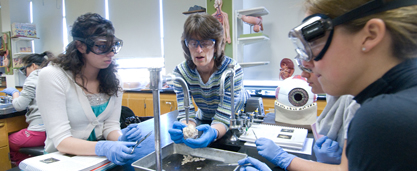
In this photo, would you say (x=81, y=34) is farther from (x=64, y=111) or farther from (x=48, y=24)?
(x=48, y=24)

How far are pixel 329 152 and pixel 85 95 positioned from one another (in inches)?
54.2

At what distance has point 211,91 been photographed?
1.69m

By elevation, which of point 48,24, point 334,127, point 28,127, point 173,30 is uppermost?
point 48,24

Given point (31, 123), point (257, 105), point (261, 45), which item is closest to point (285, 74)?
point (261, 45)

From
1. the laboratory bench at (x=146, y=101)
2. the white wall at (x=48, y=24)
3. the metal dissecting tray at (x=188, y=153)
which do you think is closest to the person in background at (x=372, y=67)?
the metal dissecting tray at (x=188, y=153)

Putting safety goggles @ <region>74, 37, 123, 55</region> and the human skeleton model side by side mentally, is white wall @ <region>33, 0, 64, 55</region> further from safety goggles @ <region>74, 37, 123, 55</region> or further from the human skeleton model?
safety goggles @ <region>74, 37, 123, 55</region>

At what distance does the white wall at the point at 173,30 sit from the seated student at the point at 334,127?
348 cm

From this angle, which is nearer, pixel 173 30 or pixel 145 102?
pixel 145 102

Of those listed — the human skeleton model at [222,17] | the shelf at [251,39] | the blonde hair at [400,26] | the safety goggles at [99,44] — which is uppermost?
the human skeleton model at [222,17]

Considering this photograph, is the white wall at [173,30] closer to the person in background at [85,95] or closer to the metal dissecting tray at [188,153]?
the person in background at [85,95]

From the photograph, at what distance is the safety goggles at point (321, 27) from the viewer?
532mm

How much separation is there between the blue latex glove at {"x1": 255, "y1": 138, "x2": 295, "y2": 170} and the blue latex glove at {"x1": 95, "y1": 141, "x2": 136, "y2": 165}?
0.60m

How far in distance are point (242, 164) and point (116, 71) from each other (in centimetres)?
121

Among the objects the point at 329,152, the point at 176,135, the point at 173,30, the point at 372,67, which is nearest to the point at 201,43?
the point at 176,135
